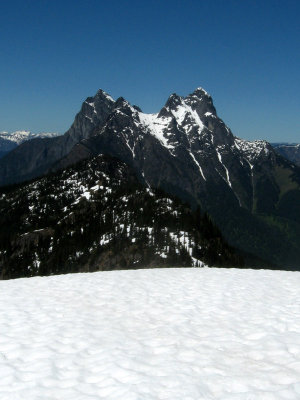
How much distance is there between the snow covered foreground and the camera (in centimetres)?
794

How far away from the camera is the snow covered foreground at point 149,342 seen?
26.0 feet

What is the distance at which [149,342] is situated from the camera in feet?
35.6

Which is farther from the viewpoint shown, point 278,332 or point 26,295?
point 26,295

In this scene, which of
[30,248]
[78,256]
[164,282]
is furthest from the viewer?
[30,248]

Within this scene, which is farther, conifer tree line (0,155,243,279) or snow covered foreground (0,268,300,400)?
conifer tree line (0,155,243,279)

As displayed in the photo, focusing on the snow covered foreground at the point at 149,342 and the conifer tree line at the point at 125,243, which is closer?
the snow covered foreground at the point at 149,342

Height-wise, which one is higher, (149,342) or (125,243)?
(125,243)

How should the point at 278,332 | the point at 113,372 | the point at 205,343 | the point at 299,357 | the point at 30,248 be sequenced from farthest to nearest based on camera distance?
the point at 30,248, the point at 278,332, the point at 205,343, the point at 299,357, the point at 113,372

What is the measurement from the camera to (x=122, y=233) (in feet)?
565

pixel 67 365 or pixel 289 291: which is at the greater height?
pixel 289 291

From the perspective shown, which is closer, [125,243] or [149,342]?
[149,342]

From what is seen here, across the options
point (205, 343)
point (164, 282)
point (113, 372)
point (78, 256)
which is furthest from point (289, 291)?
point (78, 256)

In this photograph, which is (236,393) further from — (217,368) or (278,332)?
(278,332)

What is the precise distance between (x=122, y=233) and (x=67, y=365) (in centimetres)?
16424
